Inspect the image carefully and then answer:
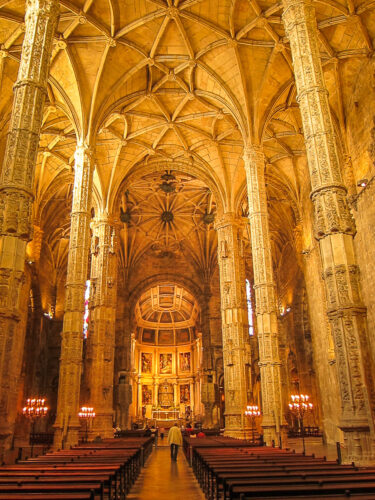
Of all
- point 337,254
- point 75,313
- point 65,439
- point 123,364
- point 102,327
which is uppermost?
point 102,327

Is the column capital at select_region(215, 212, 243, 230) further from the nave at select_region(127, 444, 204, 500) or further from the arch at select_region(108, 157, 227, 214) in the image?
the nave at select_region(127, 444, 204, 500)

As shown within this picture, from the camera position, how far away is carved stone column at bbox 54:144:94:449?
16266 millimetres

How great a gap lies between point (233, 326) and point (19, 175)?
17.9 m

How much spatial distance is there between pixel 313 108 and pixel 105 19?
1263 cm

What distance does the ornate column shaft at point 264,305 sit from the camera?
1606cm

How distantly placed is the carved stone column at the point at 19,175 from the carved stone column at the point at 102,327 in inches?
579

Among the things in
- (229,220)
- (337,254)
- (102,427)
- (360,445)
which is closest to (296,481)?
(360,445)

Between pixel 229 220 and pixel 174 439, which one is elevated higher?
pixel 229 220

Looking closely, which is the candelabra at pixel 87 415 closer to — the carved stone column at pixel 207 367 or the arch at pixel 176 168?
the arch at pixel 176 168

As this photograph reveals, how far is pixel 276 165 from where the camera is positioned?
28219 millimetres

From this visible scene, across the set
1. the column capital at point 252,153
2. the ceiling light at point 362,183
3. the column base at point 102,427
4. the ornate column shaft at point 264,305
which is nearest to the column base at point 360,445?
the ornate column shaft at point 264,305

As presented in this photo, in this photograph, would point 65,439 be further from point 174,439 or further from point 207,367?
point 207,367

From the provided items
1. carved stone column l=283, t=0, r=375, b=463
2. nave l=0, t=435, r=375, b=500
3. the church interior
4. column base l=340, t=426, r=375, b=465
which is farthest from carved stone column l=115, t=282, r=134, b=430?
column base l=340, t=426, r=375, b=465

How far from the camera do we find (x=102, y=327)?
25609 mm
